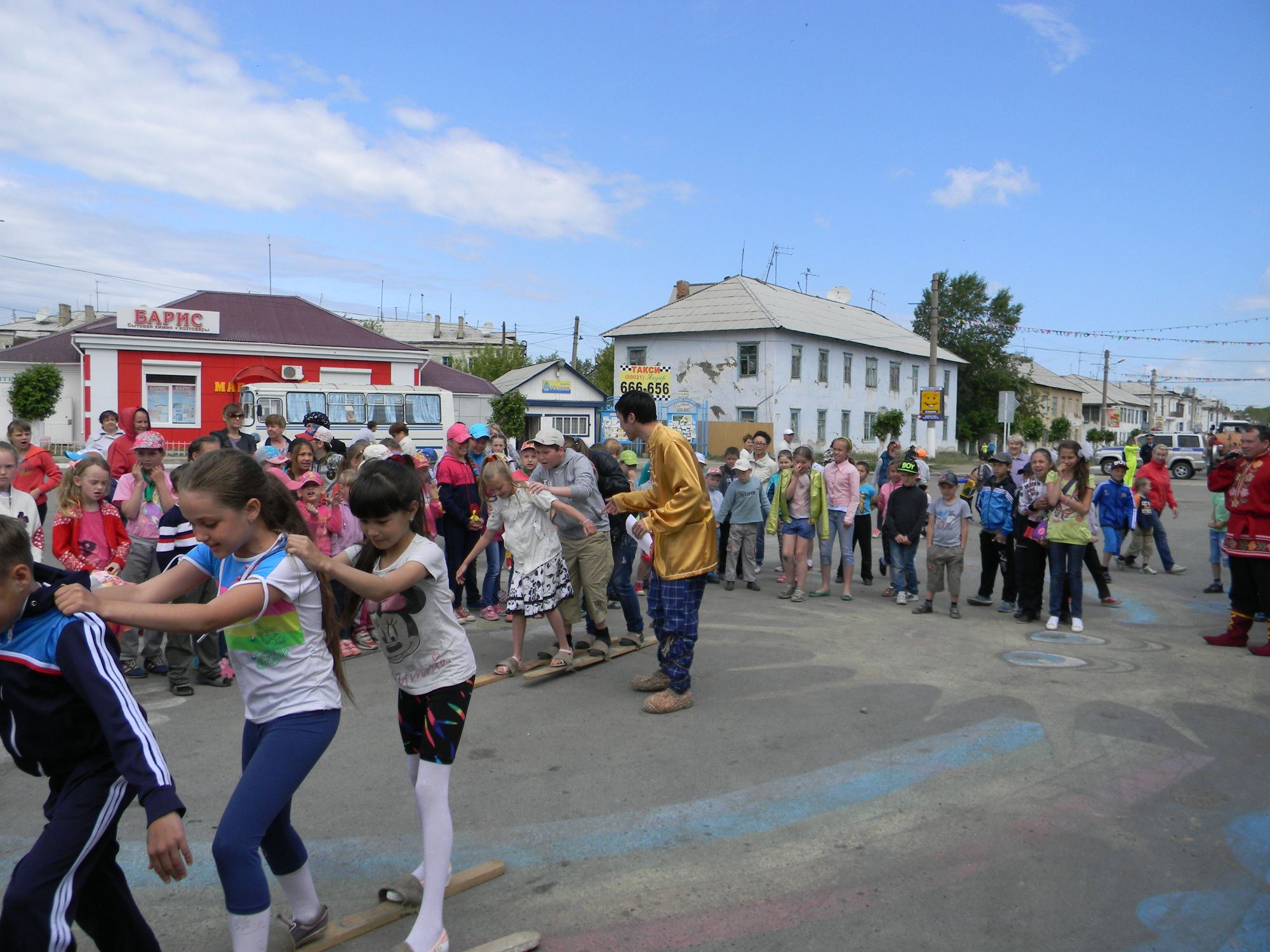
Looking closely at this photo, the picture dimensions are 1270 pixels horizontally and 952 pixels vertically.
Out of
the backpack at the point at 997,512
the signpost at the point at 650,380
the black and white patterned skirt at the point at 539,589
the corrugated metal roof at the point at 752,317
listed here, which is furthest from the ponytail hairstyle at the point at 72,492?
the corrugated metal roof at the point at 752,317

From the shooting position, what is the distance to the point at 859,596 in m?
10.3

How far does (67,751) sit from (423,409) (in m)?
23.2

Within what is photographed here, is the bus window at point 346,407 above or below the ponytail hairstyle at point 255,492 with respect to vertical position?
above

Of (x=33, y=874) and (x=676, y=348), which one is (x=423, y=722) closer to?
(x=33, y=874)

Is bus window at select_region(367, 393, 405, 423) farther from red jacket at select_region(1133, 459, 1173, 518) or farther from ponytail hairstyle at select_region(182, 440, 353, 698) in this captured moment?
ponytail hairstyle at select_region(182, 440, 353, 698)

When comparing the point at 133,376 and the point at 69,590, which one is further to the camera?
the point at 133,376

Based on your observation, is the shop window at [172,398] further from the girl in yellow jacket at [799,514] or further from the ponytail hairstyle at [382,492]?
the ponytail hairstyle at [382,492]

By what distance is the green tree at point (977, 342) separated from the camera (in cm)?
5962

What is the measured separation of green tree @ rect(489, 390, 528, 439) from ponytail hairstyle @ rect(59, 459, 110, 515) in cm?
3452

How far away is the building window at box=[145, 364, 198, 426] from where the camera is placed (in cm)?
3142

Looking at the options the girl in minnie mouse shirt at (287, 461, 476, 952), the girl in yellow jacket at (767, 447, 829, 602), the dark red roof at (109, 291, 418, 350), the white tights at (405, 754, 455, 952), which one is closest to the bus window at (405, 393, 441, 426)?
the dark red roof at (109, 291, 418, 350)

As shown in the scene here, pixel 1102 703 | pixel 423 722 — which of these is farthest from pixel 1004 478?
pixel 423 722

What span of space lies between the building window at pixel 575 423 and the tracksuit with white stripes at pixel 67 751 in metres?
41.1

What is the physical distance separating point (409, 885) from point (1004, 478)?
26.8 ft
